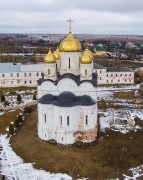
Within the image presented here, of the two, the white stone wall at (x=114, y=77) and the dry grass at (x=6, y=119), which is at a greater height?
the white stone wall at (x=114, y=77)

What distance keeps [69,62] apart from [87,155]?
9078 millimetres

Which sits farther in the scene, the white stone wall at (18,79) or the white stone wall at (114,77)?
the white stone wall at (114,77)

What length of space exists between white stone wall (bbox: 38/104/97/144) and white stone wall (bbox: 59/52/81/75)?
12.7 ft

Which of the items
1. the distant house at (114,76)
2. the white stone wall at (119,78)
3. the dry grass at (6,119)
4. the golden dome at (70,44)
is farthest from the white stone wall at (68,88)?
the white stone wall at (119,78)

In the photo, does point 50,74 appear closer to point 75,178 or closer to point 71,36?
point 71,36

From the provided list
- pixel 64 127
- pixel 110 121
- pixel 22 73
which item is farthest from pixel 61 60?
pixel 22 73

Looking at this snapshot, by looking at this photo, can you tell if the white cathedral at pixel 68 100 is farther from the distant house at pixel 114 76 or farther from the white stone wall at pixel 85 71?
the distant house at pixel 114 76

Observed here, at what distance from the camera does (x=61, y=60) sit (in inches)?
1068

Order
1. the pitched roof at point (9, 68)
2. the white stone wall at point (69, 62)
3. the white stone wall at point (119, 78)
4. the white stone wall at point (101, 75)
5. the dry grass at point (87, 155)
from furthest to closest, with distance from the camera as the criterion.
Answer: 1. the white stone wall at point (119, 78)
2. the white stone wall at point (101, 75)
3. the pitched roof at point (9, 68)
4. the white stone wall at point (69, 62)
5. the dry grass at point (87, 155)

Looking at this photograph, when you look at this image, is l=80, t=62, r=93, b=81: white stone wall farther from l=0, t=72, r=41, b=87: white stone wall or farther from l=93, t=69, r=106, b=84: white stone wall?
l=93, t=69, r=106, b=84: white stone wall

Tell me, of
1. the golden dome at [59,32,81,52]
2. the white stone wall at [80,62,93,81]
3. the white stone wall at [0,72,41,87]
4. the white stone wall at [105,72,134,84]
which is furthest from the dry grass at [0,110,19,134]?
the white stone wall at [105,72,134,84]

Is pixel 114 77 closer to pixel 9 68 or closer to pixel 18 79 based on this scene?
pixel 18 79

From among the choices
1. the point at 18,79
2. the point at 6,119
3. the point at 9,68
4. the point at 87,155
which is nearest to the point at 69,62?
the point at 87,155

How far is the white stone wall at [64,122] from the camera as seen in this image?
25438 millimetres
